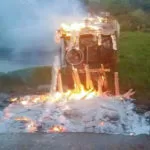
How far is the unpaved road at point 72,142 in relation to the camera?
33.8 ft


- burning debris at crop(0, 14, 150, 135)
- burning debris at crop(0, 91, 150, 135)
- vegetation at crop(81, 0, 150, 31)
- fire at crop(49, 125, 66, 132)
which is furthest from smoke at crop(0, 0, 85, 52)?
vegetation at crop(81, 0, 150, 31)

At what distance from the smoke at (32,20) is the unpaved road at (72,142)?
21.4 feet

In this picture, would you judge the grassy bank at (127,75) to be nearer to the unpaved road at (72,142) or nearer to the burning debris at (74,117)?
the burning debris at (74,117)

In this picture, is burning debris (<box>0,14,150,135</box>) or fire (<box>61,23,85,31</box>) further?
fire (<box>61,23,85,31</box>)

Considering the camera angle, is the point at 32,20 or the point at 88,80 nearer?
the point at 88,80

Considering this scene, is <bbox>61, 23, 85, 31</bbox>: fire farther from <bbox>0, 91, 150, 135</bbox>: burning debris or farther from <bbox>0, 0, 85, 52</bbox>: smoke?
<bbox>0, 0, 85, 52</bbox>: smoke

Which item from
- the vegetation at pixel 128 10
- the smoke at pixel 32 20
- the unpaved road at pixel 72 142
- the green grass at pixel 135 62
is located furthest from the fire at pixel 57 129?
the vegetation at pixel 128 10

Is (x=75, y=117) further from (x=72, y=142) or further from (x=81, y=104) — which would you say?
(x=72, y=142)

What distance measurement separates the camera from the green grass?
18.3 m

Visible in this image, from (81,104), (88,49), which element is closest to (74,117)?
(81,104)

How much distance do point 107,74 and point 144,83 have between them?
2.06 meters

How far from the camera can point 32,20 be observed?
18.7m

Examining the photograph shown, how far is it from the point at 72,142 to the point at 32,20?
29.2 feet

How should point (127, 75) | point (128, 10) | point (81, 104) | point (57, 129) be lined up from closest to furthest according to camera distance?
1. point (57, 129)
2. point (81, 104)
3. point (127, 75)
4. point (128, 10)
